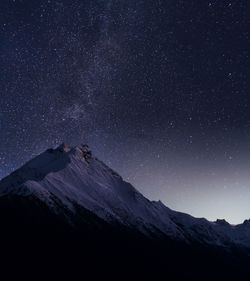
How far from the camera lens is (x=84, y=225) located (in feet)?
362

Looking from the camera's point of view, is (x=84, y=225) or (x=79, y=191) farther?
(x=79, y=191)

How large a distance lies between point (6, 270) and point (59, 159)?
13841 cm

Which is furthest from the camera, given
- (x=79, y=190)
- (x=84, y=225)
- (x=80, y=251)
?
(x=79, y=190)

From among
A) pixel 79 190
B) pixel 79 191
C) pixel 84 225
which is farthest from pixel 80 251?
pixel 79 190

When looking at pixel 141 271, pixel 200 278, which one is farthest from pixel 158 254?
pixel 141 271

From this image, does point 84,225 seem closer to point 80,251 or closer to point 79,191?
point 80,251

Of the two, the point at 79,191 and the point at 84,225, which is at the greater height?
the point at 79,191

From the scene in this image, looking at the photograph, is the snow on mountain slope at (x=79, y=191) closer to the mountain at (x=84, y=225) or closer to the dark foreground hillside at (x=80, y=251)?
the mountain at (x=84, y=225)

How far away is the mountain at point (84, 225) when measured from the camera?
78875mm

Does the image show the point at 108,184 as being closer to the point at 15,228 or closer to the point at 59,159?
the point at 59,159

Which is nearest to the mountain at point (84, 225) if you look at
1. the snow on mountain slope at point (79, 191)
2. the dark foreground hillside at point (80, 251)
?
the snow on mountain slope at point (79, 191)

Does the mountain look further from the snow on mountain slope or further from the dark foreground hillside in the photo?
the dark foreground hillside

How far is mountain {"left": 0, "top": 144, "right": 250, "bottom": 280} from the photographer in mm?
78875

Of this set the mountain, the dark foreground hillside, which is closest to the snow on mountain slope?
the mountain
